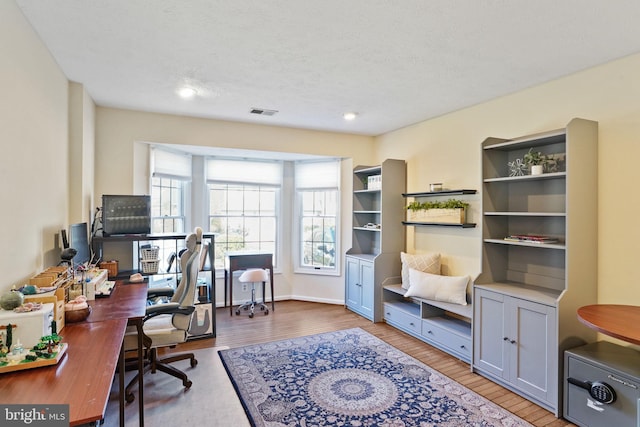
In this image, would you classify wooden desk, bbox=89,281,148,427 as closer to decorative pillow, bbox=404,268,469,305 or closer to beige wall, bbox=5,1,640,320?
beige wall, bbox=5,1,640,320

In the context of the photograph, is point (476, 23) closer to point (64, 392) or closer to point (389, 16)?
point (389, 16)

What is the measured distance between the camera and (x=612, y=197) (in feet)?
8.79

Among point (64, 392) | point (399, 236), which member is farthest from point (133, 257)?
point (399, 236)

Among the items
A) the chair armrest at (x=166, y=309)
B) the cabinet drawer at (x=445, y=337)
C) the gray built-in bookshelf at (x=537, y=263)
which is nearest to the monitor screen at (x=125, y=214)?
the chair armrest at (x=166, y=309)

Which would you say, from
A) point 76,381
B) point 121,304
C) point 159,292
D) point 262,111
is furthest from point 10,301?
point 262,111

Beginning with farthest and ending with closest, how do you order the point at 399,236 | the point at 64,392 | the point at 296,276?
the point at 296,276 → the point at 399,236 → the point at 64,392

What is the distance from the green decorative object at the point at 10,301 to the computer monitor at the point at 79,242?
1064mm

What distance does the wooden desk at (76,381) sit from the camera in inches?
47.4

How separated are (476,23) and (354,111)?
202cm

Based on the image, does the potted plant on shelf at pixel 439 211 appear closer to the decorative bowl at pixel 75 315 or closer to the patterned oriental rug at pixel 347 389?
the patterned oriental rug at pixel 347 389

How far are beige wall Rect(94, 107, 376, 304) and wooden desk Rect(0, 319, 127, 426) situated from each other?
105 inches

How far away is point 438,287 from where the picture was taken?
3.84 m

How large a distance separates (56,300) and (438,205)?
11.9 feet

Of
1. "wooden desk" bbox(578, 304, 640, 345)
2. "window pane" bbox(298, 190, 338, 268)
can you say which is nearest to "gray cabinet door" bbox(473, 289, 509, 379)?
"wooden desk" bbox(578, 304, 640, 345)
